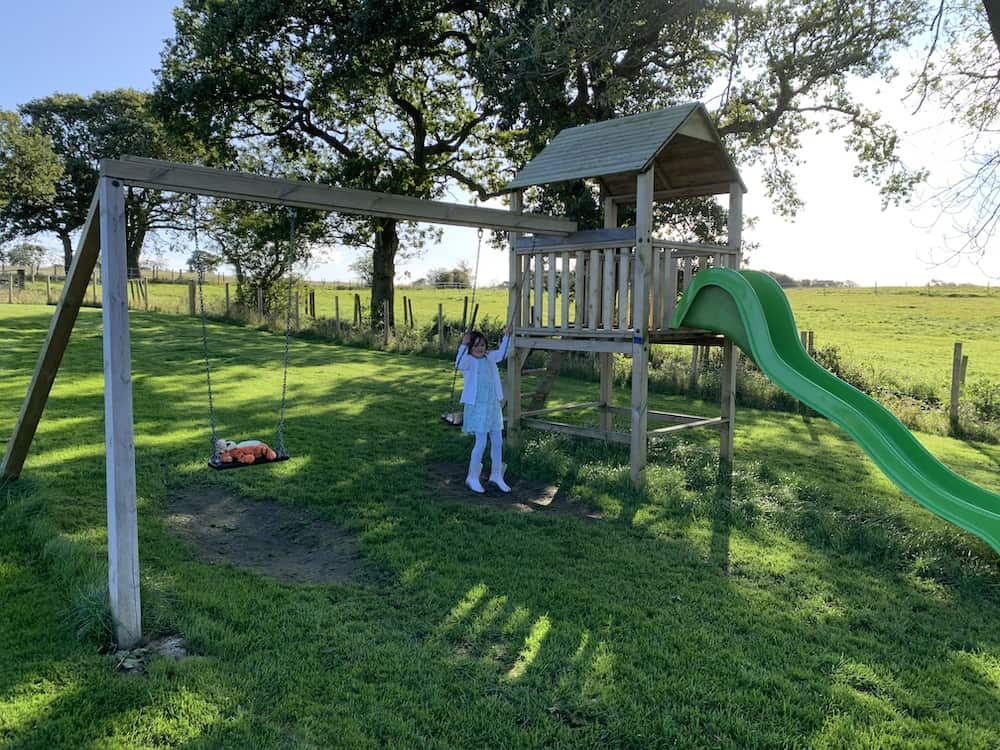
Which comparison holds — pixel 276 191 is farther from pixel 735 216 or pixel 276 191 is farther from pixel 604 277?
pixel 735 216

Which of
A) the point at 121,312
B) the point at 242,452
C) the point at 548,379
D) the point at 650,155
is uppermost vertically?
the point at 650,155

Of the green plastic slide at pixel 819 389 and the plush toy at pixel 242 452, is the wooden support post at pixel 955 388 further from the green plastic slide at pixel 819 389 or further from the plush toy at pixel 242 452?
the plush toy at pixel 242 452

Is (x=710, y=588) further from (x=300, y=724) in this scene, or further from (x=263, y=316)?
(x=263, y=316)

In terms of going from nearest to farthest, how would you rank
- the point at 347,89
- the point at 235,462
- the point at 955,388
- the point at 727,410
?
the point at 235,462 < the point at 727,410 < the point at 955,388 < the point at 347,89

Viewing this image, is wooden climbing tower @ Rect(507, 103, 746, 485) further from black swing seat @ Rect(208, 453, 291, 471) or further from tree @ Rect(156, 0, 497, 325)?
tree @ Rect(156, 0, 497, 325)

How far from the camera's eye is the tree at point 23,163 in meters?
30.2

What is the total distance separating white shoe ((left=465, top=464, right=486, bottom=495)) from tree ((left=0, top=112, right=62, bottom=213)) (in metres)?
32.4

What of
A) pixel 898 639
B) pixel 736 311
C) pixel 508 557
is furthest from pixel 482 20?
pixel 898 639

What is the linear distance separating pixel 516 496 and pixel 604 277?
8.65 feet

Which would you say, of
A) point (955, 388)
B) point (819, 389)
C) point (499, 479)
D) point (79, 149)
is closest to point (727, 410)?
point (819, 389)

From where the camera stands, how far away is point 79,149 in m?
35.8

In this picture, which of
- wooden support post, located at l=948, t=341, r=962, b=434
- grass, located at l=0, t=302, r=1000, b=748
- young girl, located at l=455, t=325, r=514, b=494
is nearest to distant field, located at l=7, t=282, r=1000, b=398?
wooden support post, located at l=948, t=341, r=962, b=434

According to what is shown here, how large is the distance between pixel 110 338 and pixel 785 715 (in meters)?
4.07

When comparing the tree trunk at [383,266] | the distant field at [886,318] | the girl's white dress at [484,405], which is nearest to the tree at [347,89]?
the tree trunk at [383,266]
